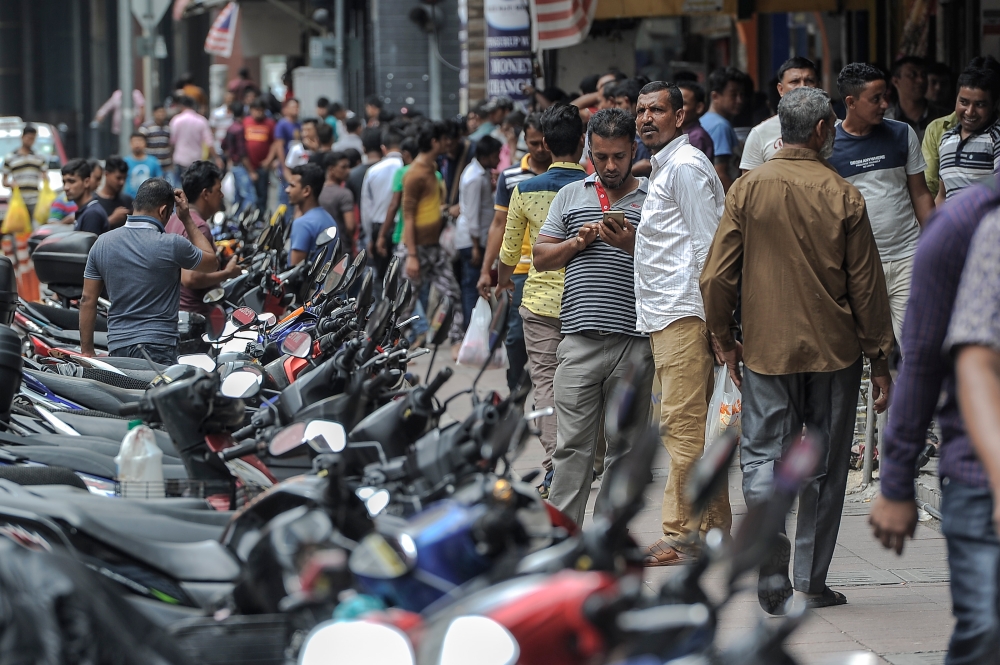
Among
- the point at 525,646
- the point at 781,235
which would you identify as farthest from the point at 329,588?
the point at 781,235

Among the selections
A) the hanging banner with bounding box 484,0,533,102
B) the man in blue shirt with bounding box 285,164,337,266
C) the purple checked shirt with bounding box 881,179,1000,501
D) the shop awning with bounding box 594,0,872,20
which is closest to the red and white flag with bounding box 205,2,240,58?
the hanging banner with bounding box 484,0,533,102

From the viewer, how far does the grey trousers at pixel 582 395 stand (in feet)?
→ 19.2

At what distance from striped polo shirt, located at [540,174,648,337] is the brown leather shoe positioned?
93cm

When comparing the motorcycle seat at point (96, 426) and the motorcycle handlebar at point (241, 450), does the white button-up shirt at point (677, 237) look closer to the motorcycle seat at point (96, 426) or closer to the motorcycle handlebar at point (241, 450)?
the motorcycle handlebar at point (241, 450)

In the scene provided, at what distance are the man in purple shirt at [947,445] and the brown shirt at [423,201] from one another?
8441 mm

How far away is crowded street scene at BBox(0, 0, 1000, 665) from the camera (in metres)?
2.56

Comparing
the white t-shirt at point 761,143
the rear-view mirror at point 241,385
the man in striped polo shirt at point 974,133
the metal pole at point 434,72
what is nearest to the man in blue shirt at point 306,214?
the white t-shirt at point 761,143

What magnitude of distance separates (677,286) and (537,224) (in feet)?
4.87

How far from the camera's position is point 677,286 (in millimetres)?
5547

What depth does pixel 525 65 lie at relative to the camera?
1359cm

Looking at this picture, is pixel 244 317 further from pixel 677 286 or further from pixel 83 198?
pixel 83 198

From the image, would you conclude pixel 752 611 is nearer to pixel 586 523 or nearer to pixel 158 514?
pixel 586 523

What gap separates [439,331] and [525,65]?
31.6ft

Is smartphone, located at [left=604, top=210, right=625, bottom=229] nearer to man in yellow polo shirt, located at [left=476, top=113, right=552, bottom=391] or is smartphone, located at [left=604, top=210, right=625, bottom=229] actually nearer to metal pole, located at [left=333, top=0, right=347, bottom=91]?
man in yellow polo shirt, located at [left=476, top=113, right=552, bottom=391]
